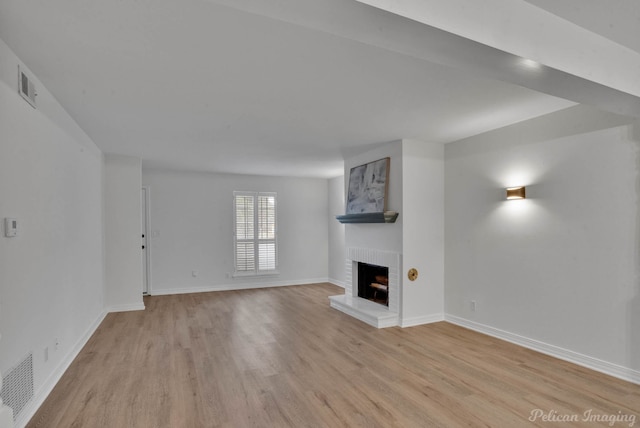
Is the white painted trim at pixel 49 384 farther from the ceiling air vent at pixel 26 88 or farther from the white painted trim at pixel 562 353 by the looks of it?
the white painted trim at pixel 562 353

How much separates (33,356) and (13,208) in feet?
3.65

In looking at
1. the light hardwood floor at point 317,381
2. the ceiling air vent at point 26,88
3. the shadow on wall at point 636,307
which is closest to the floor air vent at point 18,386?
the light hardwood floor at point 317,381

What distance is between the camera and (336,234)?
25.6ft

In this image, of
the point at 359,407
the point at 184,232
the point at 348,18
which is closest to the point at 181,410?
the point at 359,407

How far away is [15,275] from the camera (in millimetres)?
2205

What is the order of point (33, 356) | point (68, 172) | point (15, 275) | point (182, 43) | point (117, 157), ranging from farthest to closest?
point (117, 157) < point (68, 172) < point (33, 356) < point (15, 275) < point (182, 43)

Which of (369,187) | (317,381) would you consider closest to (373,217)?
(369,187)

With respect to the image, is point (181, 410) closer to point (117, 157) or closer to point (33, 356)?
point (33, 356)

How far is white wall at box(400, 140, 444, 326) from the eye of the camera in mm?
4543

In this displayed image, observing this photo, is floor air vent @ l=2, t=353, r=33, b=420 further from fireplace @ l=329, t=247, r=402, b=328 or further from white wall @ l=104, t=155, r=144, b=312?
fireplace @ l=329, t=247, r=402, b=328

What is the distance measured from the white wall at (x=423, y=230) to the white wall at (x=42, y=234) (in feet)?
12.2

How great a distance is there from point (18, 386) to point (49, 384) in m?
0.66

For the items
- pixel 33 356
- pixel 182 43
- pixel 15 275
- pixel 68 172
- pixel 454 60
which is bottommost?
pixel 33 356

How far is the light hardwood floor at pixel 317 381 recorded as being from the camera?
2.42 meters
